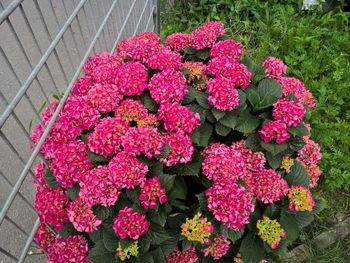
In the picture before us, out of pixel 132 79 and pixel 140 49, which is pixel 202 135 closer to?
pixel 132 79

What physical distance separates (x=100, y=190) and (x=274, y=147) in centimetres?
79

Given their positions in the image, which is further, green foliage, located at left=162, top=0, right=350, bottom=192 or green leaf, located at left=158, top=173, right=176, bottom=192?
green foliage, located at left=162, top=0, right=350, bottom=192

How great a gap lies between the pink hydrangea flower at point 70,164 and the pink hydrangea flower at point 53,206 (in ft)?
0.34

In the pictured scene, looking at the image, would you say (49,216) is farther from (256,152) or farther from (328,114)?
(328,114)

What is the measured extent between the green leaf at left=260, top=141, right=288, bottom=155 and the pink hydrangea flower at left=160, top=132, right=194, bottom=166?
356 mm

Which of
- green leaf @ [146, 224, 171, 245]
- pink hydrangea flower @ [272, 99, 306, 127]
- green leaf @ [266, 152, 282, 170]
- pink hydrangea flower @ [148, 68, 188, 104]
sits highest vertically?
pink hydrangea flower @ [148, 68, 188, 104]

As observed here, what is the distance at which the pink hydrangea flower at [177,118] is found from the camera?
1501 mm

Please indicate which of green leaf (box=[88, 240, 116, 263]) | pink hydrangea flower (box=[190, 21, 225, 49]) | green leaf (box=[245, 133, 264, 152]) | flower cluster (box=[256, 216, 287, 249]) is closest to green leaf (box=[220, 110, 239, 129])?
green leaf (box=[245, 133, 264, 152])

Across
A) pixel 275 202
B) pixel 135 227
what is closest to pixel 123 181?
pixel 135 227

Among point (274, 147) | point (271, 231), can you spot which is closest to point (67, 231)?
point (271, 231)

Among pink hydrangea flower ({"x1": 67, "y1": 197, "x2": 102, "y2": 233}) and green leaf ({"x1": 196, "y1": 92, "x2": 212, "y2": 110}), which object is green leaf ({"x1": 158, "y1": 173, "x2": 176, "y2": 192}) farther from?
green leaf ({"x1": 196, "y1": 92, "x2": 212, "y2": 110})

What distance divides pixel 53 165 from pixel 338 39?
278 cm

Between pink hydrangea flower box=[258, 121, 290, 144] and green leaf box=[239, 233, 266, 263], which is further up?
pink hydrangea flower box=[258, 121, 290, 144]

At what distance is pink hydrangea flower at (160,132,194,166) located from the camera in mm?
1429
